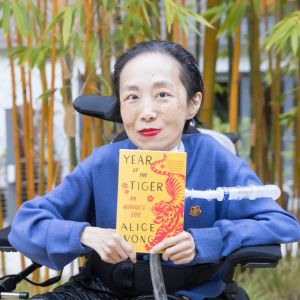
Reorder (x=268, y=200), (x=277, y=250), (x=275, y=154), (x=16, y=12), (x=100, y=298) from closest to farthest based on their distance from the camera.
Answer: (x=277, y=250) < (x=268, y=200) < (x=100, y=298) < (x=16, y=12) < (x=275, y=154)

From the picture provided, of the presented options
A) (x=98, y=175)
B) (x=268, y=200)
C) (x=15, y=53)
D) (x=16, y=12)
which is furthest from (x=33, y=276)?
(x=268, y=200)

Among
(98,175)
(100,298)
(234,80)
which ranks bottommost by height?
(100,298)

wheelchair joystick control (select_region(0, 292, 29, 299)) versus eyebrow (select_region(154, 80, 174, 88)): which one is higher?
eyebrow (select_region(154, 80, 174, 88))

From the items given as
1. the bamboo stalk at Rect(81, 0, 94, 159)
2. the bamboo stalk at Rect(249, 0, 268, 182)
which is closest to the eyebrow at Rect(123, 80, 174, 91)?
the bamboo stalk at Rect(81, 0, 94, 159)

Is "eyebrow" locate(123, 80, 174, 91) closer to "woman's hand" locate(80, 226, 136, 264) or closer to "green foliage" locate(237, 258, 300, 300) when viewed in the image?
"woman's hand" locate(80, 226, 136, 264)

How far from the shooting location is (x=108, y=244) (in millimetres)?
1518

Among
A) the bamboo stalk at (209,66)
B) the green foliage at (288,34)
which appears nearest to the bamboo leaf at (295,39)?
the green foliage at (288,34)

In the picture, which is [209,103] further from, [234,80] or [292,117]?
[292,117]

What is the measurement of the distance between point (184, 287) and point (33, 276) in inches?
54.1

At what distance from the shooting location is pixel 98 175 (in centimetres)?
179

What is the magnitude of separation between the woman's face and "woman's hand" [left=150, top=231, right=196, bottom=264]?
0.82 feet

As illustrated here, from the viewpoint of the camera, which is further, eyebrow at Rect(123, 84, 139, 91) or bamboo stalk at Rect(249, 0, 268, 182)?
bamboo stalk at Rect(249, 0, 268, 182)

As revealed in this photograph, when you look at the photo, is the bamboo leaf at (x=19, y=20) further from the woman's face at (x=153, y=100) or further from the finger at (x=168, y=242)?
the finger at (x=168, y=242)

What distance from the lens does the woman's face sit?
5.44ft
